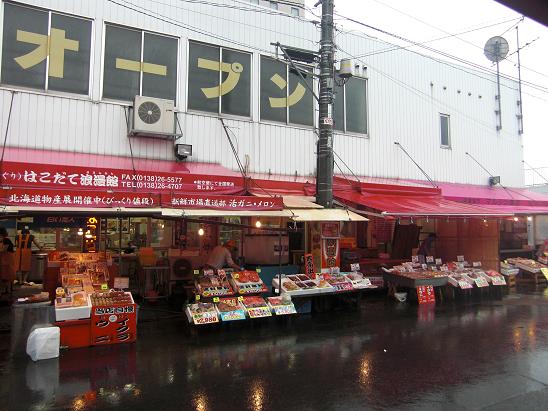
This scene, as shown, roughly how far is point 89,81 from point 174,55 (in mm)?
2554

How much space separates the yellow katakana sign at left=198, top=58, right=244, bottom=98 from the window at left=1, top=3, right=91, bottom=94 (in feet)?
10.7

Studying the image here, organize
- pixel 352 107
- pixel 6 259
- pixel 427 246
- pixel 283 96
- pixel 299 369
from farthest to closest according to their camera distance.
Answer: pixel 427 246
pixel 352 107
pixel 283 96
pixel 6 259
pixel 299 369

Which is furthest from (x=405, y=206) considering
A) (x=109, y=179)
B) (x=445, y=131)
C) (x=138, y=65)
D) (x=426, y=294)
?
(x=138, y=65)

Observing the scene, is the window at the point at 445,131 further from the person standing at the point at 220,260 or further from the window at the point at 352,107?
the person standing at the point at 220,260

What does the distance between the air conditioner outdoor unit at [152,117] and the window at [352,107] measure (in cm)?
602

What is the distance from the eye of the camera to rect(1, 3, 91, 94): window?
10.4 metres

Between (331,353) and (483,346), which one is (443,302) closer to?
(483,346)

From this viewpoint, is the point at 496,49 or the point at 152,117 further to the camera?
the point at 496,49

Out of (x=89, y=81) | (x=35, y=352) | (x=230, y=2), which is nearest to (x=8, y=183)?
(x=35, y=352)

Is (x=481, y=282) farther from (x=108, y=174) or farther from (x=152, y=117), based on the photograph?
(x=108, y=174)

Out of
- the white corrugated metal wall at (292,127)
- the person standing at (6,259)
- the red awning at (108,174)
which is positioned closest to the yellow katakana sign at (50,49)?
the white corrugated metal wall at (292,127)

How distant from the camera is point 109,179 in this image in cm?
923

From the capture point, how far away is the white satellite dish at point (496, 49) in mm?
18516

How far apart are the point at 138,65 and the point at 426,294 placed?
10665mm
